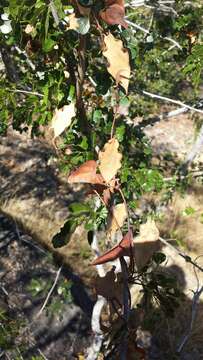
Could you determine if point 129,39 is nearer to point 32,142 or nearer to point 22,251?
point 22,251

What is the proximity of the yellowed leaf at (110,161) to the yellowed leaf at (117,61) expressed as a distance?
0.40 ft

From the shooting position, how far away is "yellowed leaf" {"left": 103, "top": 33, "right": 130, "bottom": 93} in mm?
875

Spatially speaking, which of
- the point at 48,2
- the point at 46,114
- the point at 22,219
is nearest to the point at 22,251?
the point at 22,219

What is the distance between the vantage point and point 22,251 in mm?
4391

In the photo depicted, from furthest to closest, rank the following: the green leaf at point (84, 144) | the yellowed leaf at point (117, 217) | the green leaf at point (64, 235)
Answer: the green leaf at point (84, 144) → the green leaf at point (64, 235) → the yellowed leaf at point (117, 217)

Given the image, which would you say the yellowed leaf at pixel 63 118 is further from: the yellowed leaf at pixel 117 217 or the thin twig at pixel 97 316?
the thin twig at pixel 97 316

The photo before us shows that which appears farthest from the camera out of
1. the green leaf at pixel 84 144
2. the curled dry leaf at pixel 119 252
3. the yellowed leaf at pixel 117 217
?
the green leaf at pixel 84 144

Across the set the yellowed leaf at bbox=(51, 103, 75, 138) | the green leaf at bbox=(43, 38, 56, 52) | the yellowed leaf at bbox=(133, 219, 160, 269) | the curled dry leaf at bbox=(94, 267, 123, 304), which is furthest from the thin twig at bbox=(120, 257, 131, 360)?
the yellowed leaf at bbox=(133, 219, 160, 269)

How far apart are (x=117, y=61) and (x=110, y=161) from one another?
0.64 feet

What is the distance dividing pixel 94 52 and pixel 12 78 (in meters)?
1.39

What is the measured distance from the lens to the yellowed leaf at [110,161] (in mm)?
899

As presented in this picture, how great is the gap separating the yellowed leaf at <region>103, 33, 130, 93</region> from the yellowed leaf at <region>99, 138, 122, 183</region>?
122mm

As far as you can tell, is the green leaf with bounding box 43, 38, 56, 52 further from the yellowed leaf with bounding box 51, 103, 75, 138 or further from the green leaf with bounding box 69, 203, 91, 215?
the green leaf with bounding box 69, 203, 91, 215

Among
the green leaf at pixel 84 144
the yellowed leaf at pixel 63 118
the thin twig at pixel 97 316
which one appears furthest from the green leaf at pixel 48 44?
the thin twig at pixel 97 316
